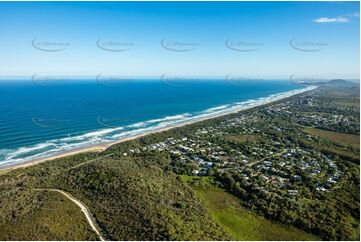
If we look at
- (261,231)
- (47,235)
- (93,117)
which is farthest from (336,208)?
(93,117)

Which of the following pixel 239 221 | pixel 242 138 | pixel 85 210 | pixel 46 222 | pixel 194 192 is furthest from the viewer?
pixel 242 138

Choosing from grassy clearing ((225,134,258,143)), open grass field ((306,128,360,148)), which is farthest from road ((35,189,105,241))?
open grass field ((306,128,360,148))

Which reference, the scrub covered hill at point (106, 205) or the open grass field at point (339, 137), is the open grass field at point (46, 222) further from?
the open grass field at point (339, 137)

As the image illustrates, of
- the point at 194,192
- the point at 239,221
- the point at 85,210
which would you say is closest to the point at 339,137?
the point at 194,192

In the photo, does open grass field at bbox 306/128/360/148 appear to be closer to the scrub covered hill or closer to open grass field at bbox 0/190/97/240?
the scrub covered hill

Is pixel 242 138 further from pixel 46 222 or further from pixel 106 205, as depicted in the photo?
pixel 46 222

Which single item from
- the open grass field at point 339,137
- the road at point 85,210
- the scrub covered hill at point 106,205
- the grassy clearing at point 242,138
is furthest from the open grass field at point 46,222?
the open grass field at point 339,137

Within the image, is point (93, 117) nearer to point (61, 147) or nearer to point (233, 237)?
point (61, 147)
